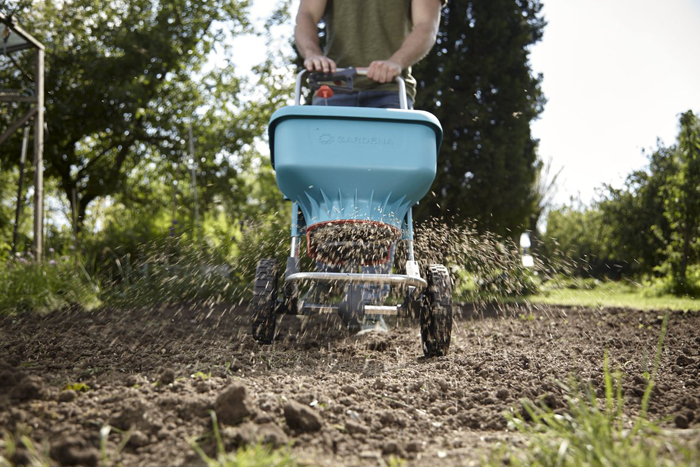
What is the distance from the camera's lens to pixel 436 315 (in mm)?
2482

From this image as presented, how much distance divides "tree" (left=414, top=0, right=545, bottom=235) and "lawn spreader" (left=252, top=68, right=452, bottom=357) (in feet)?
12.8

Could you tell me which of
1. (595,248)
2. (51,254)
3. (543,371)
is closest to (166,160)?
(51,254)

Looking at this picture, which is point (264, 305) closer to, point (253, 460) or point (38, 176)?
point (253, 460)

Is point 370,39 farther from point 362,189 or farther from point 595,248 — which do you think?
point 595,248

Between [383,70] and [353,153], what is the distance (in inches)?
19.3

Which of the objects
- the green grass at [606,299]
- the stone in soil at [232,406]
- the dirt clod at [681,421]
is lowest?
the green grass at [606,299]

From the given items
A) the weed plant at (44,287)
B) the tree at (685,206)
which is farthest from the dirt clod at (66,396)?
the tree at (685,206)

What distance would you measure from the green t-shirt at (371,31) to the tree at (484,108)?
345cm

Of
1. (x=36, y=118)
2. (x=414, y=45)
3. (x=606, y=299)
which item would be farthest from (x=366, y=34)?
(x=606, y=299)

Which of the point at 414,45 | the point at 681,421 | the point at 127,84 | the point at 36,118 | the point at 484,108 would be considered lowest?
the point at 681,421

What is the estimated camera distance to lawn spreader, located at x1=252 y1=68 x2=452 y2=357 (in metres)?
2.47

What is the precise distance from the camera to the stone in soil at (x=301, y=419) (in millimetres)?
1397

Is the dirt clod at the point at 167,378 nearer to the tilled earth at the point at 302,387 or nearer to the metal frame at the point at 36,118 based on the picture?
the tilled earth at the point at 302,387

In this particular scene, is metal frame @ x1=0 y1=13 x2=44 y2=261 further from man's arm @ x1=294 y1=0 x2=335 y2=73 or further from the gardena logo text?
the gardena logo text
